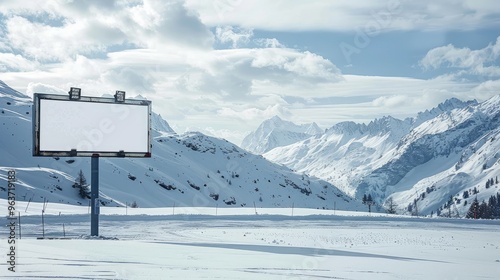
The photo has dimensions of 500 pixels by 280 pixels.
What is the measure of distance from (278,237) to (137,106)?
1203 centimetres

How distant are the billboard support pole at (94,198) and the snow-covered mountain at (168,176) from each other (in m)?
38.4

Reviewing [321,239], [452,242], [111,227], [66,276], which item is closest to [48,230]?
[111,227]

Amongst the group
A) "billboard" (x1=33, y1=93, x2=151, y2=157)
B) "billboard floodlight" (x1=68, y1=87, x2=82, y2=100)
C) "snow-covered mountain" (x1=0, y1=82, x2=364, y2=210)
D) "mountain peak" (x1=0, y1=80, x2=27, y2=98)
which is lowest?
"snow-covered mountain" (x1=0, y1=82, x2=364, y2=210)

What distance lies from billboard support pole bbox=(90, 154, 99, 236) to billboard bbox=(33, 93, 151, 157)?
688 mm

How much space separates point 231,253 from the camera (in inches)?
755

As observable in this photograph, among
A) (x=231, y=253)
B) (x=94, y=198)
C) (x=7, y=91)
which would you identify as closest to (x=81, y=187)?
(x=94, y=198)

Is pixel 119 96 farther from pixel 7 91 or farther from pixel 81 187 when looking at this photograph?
pixel 7 91

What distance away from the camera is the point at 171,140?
17550 cm

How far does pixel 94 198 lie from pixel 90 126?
13.8ft

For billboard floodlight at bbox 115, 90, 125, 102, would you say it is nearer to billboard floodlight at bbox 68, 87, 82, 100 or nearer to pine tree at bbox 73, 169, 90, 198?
billboard floodlight at bbox 68, 87, 82, 100

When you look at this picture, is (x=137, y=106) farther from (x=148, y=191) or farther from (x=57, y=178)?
(x=148, y=191)

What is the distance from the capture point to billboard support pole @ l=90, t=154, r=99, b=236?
26109 mm

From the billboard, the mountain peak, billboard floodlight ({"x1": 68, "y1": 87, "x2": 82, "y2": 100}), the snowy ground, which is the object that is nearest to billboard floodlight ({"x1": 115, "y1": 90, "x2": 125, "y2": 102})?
the billboard

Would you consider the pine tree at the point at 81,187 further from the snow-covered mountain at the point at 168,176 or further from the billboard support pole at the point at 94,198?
the billboard support pole at the point at 94,198
